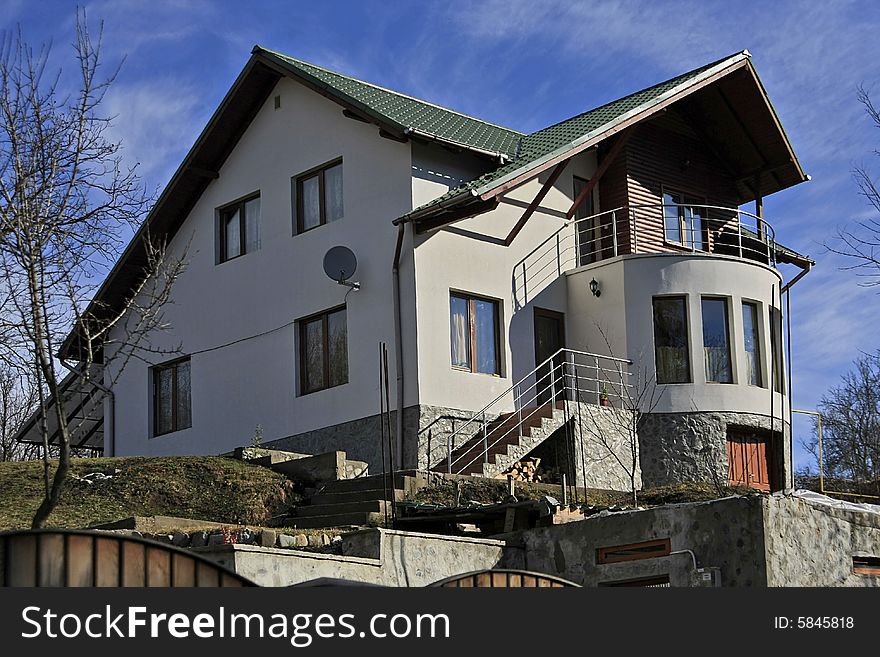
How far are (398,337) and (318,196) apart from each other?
155 inches

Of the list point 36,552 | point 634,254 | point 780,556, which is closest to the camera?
point 36,552

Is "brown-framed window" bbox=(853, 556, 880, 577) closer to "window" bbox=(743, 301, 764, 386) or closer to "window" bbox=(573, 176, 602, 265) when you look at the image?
"window" bbox=(743, 301, 764, 386)

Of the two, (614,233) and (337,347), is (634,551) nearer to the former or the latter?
(337,347)

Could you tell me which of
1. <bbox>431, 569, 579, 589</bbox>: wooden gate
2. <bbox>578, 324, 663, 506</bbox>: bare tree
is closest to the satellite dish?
<bbox>578, 324, 663, 506</bbox>: bare tree

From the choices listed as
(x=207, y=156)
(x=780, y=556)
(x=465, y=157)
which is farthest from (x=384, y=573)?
(x=207, y=156)

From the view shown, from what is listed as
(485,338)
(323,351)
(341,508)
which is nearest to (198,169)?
(323,351)

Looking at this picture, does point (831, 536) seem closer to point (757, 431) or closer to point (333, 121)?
point (757, 431)

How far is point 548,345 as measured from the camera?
24.8 m

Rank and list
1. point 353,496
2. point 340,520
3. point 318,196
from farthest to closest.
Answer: point 318,196, point 353,496, point 340,520

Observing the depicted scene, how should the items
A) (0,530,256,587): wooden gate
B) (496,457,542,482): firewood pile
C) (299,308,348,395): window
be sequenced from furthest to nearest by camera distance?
(299,308,348,395): window
(496,457,542,482): firewood pile
(0,530,256,587): wooden gate

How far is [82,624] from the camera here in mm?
6215

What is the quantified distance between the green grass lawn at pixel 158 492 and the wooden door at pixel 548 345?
5763 mm

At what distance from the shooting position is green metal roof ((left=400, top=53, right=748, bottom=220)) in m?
22.0

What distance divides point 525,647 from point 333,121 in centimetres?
1884
